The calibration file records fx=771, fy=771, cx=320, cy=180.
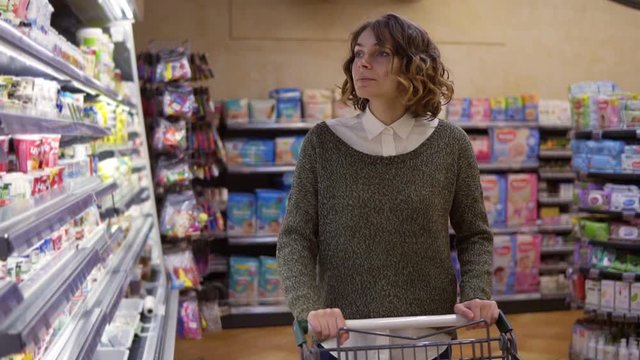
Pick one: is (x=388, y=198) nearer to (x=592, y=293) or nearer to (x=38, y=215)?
(x=38, y=215)

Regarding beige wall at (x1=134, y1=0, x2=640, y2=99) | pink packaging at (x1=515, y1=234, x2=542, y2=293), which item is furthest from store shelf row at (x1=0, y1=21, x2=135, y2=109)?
pink packaging at (x1=515, y1=234, x2=542, y2=293)

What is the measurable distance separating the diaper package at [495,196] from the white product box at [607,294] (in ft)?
6.75

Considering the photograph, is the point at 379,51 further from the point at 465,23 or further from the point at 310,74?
the point at 465,23

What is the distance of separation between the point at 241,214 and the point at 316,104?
120 cm

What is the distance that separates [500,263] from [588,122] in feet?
6.97

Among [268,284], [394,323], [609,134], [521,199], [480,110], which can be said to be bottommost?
[268,284]

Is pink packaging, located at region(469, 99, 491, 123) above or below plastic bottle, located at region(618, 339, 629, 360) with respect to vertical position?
above

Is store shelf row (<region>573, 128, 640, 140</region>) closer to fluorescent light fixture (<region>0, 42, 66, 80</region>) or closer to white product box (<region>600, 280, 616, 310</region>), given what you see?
white product box (<region>600, 280, 616, 310</region>)

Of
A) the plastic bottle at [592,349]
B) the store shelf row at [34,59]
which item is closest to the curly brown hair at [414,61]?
the store shelf row at [34,59]

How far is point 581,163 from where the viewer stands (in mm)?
5762

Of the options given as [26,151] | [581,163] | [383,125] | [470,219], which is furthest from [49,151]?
[581,163]

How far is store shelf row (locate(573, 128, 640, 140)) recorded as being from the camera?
5372 mm

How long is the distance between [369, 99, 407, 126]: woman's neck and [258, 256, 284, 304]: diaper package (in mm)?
4865

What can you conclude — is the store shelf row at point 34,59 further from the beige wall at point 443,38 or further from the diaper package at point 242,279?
the beige wall at point 443,38
